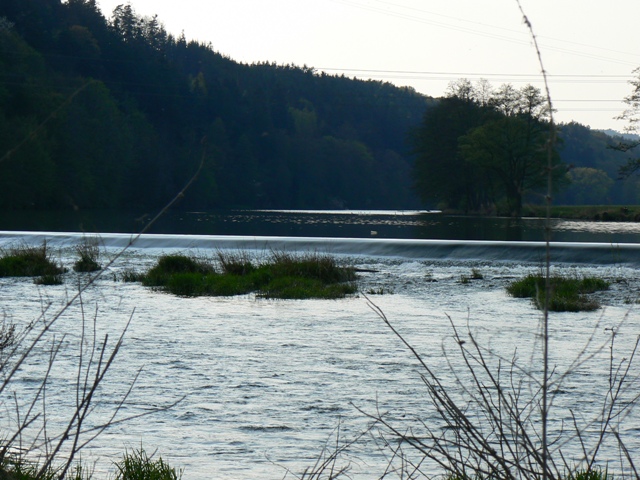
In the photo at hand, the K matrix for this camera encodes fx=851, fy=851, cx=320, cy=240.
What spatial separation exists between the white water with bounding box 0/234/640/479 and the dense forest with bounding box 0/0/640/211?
57.4ft

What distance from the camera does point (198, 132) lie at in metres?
98.3

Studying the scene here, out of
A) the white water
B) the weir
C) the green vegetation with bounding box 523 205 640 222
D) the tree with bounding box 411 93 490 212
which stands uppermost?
the tree with bounding box 411 93 490 212

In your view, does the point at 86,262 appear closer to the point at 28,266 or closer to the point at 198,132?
the point at 28,266

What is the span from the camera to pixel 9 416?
5.75 m

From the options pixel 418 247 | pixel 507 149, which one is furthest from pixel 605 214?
pixel 418 247

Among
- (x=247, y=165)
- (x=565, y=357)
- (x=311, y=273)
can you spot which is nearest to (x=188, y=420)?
(x=565, y=357)

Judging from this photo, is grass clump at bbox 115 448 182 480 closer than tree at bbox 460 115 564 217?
Yes

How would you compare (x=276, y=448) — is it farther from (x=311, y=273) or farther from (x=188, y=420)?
(x=311, y=273)

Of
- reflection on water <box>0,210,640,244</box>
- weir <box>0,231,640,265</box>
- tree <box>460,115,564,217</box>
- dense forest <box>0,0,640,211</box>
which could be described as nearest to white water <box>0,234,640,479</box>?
weir <box>0,231,640,265</box>

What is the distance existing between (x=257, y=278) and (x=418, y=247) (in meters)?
8.24

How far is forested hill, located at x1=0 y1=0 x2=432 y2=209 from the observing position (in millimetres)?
59750

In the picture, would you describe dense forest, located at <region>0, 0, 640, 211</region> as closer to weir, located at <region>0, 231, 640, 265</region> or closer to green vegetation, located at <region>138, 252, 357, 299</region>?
weir, located at <region>0, 231, 640, 265</region>

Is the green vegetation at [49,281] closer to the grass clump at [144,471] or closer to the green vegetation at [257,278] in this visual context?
the green vegetation at [257,278]

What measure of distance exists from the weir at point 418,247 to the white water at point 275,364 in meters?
4.99
